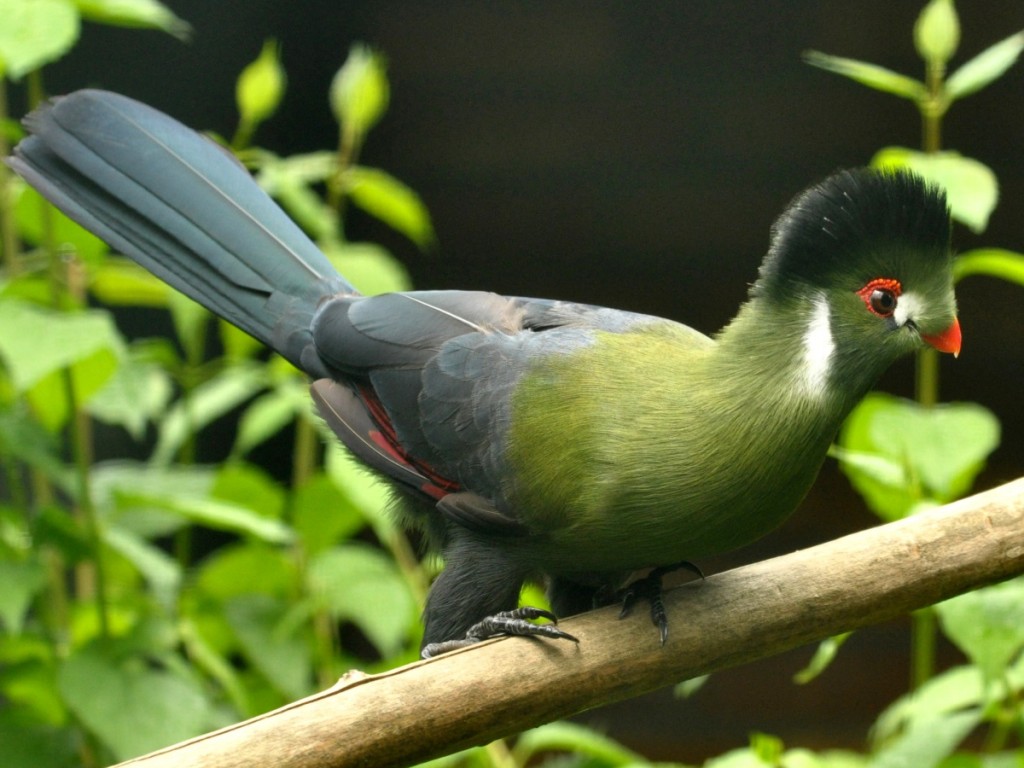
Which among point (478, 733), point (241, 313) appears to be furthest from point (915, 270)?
point (241, 313)

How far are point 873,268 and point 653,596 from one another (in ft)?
1.67

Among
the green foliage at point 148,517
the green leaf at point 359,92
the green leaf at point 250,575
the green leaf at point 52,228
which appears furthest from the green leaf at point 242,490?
the green leaf at point 359,92

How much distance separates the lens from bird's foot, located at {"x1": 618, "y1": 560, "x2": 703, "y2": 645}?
5.07ft

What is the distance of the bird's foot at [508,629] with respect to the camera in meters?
1.48

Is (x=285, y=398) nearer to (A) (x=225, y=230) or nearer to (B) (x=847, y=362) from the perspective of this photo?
(A) (x=225, y=230)

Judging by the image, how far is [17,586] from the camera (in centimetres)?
189

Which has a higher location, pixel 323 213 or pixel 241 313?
pixel 323 213

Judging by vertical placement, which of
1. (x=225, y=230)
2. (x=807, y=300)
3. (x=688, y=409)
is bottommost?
(x=688, y=409)

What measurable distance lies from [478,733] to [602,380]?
465 millimetres

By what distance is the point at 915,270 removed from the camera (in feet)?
4.68

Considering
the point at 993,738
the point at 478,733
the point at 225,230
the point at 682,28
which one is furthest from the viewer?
the point at 682,28

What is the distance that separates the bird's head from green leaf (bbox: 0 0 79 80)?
102cm

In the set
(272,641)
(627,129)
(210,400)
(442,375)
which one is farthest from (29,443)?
(627,129)

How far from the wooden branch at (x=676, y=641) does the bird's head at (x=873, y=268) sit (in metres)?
0.25
